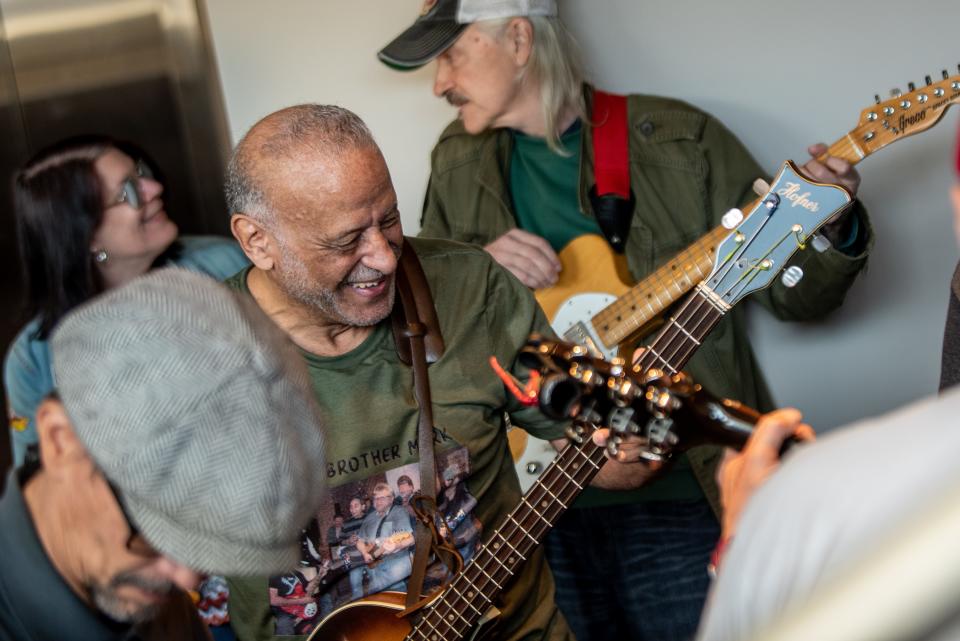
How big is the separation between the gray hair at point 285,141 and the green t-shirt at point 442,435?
0.60ft

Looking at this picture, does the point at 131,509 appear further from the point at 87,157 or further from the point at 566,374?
the point at 87,157

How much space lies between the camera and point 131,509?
1.15 meters

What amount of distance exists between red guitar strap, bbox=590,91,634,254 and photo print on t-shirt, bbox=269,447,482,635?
113 centimetres

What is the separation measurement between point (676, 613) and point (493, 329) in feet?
3.56

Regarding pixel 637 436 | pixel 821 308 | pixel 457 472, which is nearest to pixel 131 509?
pixel 637 436

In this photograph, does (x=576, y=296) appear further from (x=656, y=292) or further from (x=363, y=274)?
(x=363, y=274)

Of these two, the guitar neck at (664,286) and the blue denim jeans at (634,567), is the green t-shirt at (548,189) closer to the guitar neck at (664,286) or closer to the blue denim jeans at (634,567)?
the guitar neck at (664,286)

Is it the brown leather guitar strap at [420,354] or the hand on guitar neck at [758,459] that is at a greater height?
the hand on guitar neck at [758,459]

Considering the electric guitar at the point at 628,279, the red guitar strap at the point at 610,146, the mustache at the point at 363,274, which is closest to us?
the mustache at the point at 363,274

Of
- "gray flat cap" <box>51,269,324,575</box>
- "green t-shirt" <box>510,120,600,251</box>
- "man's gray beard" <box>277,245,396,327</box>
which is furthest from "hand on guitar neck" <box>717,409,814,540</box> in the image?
"green t-shirt" <box>510,120,600,251</box>

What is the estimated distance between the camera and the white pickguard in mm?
3131

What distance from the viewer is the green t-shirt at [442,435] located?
2.25 metres

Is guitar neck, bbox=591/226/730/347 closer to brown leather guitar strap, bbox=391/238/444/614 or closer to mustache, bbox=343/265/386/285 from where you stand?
brown leather guitar strap, bbox=391/238/444/614

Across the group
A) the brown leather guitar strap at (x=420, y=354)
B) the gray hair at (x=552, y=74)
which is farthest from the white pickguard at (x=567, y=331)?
the brown leather guitar strap at (x=420, y=354)
